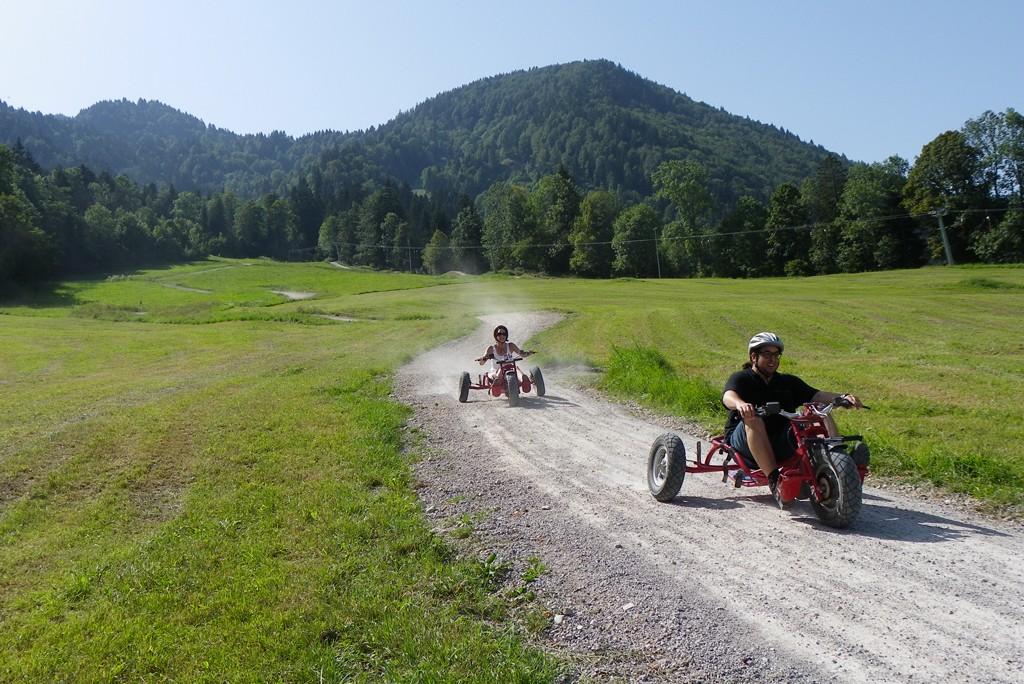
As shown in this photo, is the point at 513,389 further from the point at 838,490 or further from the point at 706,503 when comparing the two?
the point at 838,490

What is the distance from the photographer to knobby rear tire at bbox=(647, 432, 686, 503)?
8141 mm

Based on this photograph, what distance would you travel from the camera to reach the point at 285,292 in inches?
3334

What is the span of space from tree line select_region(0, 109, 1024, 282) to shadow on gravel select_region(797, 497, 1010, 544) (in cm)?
8012

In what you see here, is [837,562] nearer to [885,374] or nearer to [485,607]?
[485,607]

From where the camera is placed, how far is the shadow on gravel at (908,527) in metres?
6.86

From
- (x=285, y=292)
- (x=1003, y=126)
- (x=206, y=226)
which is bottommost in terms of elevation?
(x=285, y=292)

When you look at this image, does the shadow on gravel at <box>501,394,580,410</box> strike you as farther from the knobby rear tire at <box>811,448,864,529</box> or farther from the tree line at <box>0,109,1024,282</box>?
the tree line at <box>0,109,1024,282</box>

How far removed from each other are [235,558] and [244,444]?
5.79 meters

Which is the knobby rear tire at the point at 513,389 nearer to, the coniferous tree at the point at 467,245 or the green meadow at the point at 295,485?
the green meadow at the point at 295,485

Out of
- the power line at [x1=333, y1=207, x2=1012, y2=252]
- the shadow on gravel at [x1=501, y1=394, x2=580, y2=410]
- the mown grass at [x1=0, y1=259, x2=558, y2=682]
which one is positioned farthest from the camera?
the power line at [x1=333, y1=207, x2=1012, y2=252]

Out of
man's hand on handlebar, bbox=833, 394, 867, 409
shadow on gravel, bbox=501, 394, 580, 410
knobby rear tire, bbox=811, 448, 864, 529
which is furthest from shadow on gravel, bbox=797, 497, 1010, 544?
shadow on gravel, bbox=501, 394, 580, 410

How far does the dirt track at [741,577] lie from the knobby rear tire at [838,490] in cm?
16

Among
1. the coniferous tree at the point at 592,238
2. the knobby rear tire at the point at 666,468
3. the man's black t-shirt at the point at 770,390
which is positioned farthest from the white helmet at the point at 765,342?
the coniferous tree at the point at 592,238

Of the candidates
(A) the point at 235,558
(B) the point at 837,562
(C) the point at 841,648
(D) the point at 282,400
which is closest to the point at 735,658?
(C) the point at 841,648
